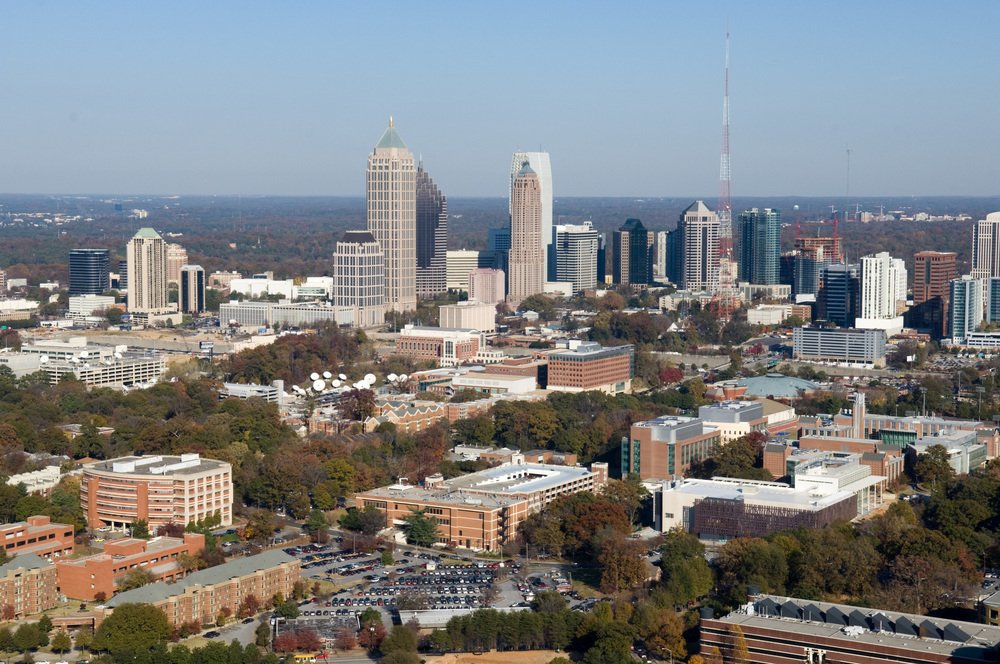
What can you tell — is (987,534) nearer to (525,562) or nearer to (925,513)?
(925,513)

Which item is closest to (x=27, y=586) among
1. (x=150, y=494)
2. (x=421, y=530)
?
(x=150, y=494)

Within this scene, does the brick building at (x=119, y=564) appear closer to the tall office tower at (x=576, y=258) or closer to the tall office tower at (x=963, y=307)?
the tall office tower at (x=963, y=307)

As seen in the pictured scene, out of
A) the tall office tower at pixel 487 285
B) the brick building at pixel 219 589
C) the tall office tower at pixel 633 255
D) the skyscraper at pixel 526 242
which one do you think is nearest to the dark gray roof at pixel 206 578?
the brick building at pixel 219 589

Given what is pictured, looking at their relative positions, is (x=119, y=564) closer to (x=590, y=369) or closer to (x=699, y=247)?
(x=590, y=369)

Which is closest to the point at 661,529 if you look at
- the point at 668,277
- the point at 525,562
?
the point at 525,562

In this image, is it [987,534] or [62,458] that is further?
[62,458]
